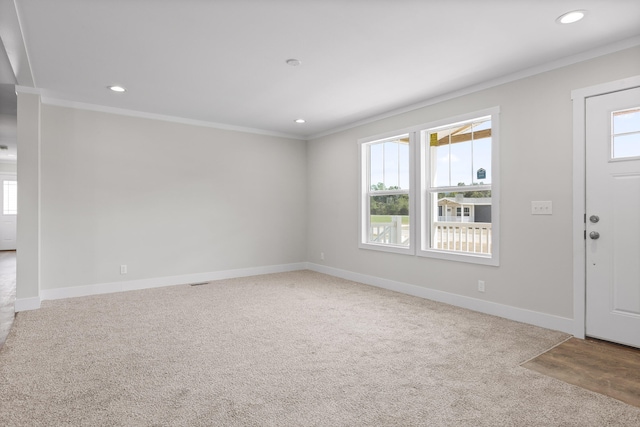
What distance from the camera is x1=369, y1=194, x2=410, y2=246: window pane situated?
4.88 metres

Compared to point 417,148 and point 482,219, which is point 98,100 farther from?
point 482,219

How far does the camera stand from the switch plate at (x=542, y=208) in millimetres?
3266

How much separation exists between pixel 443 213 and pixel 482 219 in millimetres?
548

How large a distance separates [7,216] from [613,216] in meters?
12.8

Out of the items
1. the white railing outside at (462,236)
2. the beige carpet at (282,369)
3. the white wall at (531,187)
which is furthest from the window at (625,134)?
the beige carpet at (282,369)

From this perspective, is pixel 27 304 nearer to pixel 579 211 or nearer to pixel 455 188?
pixel 455 188

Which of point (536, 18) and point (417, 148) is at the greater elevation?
point (536, 18)

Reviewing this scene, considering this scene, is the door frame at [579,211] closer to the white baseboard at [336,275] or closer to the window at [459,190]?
the white baseboard at [336,275]

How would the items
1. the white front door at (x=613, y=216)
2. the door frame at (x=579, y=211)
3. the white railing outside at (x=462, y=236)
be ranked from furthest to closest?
1. the white railing outside at (x=462, y=236)
2. the door frame at (x=579, y=211)
3. the white front door at (x=613, y=216)

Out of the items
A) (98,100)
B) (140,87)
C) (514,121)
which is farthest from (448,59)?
(98,100)

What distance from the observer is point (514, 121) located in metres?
3.53

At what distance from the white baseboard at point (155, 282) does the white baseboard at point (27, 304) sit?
0.41 metres

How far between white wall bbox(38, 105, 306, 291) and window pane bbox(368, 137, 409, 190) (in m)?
1.65

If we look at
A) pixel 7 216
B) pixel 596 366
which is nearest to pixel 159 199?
pixel 596 366
